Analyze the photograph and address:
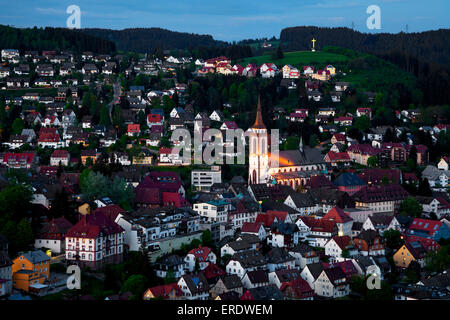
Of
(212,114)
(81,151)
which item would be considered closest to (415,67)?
(212,114)

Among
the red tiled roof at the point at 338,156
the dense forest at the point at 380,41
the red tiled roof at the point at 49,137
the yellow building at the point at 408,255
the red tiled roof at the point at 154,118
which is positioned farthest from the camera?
the dense forest at the point at 380,41

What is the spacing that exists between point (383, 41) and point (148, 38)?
43177mm

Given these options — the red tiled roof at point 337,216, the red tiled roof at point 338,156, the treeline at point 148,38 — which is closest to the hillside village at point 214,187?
the red tiled roof at point 337,216

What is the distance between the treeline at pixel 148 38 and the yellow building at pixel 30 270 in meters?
104

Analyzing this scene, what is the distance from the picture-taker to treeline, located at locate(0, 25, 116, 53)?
9019 cm

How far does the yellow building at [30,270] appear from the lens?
104 ft

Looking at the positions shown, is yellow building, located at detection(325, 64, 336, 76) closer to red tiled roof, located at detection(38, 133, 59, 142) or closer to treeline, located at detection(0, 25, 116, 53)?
treeline, located at detection(0, 25, 116, 53)

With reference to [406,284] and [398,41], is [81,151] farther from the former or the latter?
[398,41]

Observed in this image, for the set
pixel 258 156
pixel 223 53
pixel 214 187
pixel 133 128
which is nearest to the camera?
pixel 214 187

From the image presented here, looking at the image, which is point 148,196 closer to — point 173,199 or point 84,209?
point 173,199

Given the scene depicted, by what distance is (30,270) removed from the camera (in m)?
32.0

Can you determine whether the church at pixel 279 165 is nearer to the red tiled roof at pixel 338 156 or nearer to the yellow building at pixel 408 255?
the red tiled roof at pixel 338 156

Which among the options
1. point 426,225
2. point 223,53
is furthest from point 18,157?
point 223,53

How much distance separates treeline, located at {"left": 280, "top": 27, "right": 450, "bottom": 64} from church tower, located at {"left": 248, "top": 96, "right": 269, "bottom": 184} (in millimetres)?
67960
